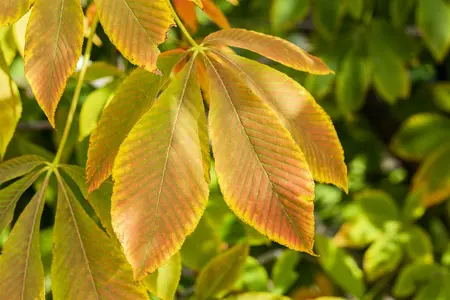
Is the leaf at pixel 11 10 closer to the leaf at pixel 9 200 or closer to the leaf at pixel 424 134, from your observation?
the leaf at pixel 9 200

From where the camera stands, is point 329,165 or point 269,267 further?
point 269,267

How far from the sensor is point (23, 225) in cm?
61

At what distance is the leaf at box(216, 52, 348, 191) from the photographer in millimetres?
564

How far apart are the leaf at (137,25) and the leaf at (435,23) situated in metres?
0.81

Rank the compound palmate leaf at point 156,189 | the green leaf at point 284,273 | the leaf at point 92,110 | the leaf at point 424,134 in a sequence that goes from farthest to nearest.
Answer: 1. the leaf at point 424,134
2. the green leaf at point 284,273
3. the leaf at point 92,110
4. the compound palmate leaf at point 156,189

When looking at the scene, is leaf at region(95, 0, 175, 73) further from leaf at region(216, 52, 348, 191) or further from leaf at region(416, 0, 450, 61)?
leaf at region(416, 0, 450, 61)

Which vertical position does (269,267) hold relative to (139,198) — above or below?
below

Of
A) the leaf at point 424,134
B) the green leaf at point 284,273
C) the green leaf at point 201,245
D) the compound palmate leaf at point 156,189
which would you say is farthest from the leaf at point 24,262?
the leaf at point 424,134

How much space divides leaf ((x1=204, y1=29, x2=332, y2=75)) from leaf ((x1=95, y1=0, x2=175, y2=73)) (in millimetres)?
77

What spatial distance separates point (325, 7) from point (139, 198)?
83cm

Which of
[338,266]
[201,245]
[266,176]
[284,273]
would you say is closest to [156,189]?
[266,176]

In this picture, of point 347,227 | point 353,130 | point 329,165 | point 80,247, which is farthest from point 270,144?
point 353,130

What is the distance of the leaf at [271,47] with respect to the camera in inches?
22.5

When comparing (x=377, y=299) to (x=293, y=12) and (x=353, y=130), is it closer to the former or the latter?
(x=353, y=130)
